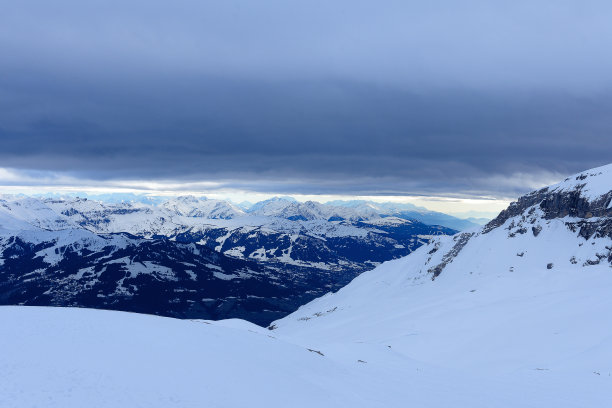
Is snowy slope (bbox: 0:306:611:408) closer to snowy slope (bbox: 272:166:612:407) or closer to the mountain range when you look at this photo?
the mountain range

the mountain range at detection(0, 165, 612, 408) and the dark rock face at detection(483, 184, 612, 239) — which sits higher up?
the dark rock face at detection(483, 184, 612, 239)

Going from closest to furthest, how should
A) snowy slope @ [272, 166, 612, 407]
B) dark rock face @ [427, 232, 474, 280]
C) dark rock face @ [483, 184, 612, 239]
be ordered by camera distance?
snowy slope @ [272, 166, 612, 407], dark rock face @ [483, 184, 612, 239], dark rock face @ [427, 232, 474, 280]

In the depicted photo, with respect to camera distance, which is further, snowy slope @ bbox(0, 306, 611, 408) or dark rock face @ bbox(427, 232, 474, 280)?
dark rock face @ bbox(427, 232, 474, 280)

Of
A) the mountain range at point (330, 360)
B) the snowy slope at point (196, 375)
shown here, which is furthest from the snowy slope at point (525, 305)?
the snowy slope at point (196, 375)

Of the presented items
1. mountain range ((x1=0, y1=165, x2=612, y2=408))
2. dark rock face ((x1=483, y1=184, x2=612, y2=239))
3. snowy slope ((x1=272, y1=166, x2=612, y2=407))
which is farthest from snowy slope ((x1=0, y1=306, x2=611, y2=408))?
dark rock face ((x1=483, y1=184, x2=612, y2=239))

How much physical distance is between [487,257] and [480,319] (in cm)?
7327

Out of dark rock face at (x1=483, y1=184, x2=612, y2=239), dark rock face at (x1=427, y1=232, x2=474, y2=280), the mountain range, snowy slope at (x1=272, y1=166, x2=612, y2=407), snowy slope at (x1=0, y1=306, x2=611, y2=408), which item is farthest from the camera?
dark rock face at (x1=427, y1=232, x2=474, y2=280)

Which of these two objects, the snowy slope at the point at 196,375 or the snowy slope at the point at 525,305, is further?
the snowy slope at the point at 525,305

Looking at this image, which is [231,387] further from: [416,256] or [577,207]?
[416,256]

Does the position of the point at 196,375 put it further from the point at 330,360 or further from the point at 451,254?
the point at 451,254

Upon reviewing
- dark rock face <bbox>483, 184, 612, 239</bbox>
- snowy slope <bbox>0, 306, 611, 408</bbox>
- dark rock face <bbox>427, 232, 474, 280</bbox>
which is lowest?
dark rock face <bbox>427, 232, 474, 280</bbox>

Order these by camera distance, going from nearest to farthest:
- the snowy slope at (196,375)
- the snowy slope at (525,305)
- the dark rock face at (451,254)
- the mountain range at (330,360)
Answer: the snowy slope at (196,375) < the mountain range at (330,360) < the snowy slope at (525,305) < the dark rock face at (451,254)

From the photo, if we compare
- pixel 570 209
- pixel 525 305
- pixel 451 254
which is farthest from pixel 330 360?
pixel 451 254

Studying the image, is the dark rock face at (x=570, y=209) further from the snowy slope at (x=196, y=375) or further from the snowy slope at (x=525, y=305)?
the snowy slope at (x=196, y=375)
